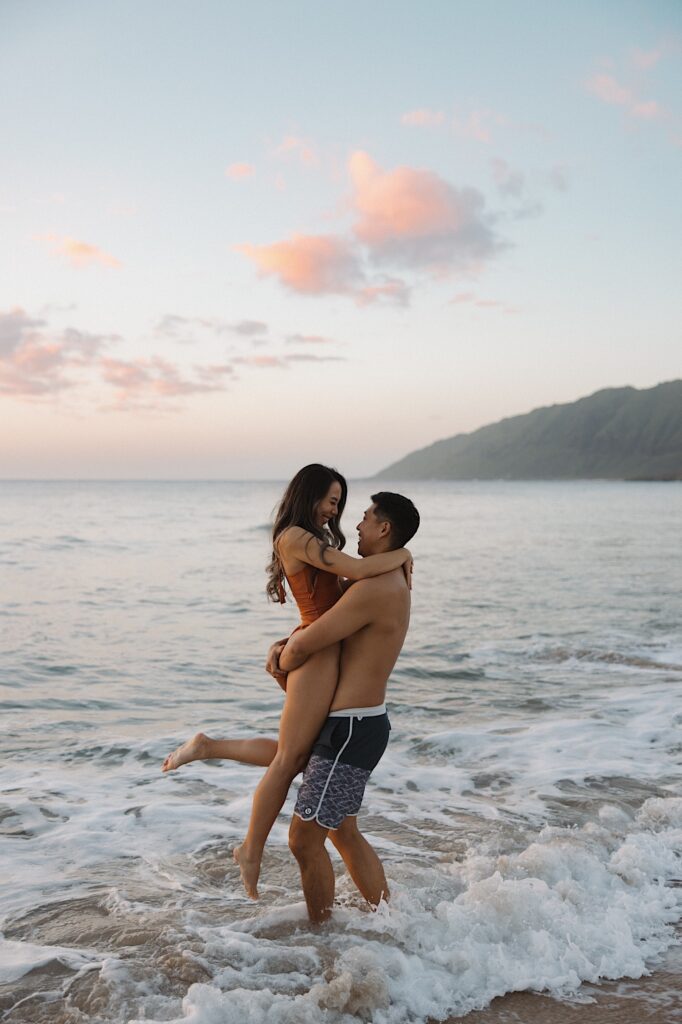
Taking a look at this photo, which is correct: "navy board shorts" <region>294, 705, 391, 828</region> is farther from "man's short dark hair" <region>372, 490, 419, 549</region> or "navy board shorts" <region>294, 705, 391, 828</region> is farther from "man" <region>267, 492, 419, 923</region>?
"man's short dark hair" <region>372, 490, 419, 549</region>

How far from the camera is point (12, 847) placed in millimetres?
5863

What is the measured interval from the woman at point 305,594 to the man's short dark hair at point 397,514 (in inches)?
3.3

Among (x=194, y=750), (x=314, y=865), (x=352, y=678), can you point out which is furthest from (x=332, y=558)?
(x=314, y=865)

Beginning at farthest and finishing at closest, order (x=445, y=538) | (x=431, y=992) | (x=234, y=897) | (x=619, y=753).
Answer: (x=445, y=538) < (x=619, y=753) < (x=234, y=897) < (x=431, y=992)

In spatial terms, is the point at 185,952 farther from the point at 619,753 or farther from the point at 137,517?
the point at 137,517

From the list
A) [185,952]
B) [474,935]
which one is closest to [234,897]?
[185,952]

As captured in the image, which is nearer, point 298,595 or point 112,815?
point 298,595

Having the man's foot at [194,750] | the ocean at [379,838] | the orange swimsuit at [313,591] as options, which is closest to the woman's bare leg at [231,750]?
the man's foot at [194,750]

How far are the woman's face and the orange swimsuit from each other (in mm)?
251

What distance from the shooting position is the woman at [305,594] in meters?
4.21

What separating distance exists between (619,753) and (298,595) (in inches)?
200

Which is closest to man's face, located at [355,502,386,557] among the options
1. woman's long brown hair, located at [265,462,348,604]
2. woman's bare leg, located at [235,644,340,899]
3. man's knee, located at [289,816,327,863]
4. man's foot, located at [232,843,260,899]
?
woman's long brown hair, located at [265,462,348,604]

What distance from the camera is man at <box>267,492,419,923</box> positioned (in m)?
4.17

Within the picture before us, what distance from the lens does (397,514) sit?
4293 millimetres
